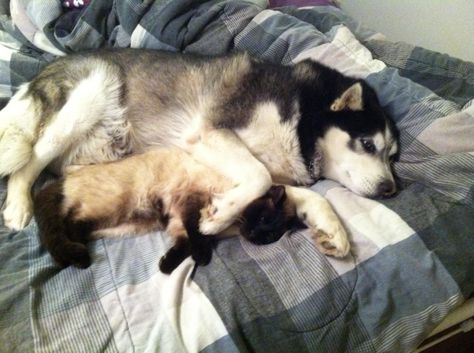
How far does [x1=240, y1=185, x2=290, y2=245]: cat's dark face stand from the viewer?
1.40 m

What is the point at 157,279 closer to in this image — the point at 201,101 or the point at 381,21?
the point at 201,101

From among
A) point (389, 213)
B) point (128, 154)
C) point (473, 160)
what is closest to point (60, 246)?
point (128, 154)

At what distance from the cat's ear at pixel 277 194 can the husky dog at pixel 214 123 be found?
3cm

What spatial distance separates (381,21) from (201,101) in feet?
6.02

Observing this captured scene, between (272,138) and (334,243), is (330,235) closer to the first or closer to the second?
(334,243)

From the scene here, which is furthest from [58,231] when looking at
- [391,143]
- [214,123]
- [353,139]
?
[391,143]

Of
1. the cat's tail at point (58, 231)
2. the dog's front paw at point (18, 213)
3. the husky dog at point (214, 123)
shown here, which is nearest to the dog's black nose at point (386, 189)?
the husky dog at point (214, 123)

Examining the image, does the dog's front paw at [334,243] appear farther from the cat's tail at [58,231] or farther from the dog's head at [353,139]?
the cat's tail at [58,231]

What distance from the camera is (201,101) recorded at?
184 cm

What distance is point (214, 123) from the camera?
1741 mm

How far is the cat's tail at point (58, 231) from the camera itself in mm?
1276

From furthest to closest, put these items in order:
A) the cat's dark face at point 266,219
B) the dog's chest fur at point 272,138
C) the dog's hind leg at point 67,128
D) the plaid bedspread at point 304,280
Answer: the dog's chest fur at point 272,138 → the dog's hind leg at point 67,128 → the cat's dark face at point 266,219 → the plaid bedspread at point 304,280

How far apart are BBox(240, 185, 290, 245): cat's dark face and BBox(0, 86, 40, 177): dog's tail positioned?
3.22 feet

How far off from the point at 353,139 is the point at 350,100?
17 cm
